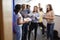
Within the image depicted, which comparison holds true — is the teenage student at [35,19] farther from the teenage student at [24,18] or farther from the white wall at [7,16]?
the white wall at [7,16]

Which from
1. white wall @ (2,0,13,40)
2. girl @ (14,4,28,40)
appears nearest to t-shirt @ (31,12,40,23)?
girl @ (14,4,28,40)

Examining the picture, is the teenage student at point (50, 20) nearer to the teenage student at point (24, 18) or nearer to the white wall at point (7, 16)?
the teenage student at point (24, 18)

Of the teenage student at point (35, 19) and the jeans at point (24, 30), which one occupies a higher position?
the teenage student at point (35, 19)

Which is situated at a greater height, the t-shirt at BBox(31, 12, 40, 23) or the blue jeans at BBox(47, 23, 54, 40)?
the t-shirt at BBox(31, 12, 40, 23)

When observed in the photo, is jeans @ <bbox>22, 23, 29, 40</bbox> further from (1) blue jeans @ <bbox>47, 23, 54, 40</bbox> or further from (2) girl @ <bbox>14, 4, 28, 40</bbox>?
(1) blue jeans @ <bbox>47, 23, 54, 40</bbox>

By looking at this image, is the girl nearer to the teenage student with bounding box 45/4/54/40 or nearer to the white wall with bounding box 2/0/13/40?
the white wall with bounding box 2/0/13/40

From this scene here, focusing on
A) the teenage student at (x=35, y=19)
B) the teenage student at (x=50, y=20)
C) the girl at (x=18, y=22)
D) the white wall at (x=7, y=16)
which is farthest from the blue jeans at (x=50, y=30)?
the white wall at (x=7, y=16)

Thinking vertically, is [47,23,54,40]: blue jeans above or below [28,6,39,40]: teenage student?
below

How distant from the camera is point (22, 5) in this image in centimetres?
134

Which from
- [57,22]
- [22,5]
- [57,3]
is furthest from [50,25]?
[22,5]

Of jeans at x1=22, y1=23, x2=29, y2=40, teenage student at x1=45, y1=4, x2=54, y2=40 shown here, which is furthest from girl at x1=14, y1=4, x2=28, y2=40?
teenage student at x1=45, y1=4, x2=54, y2=40

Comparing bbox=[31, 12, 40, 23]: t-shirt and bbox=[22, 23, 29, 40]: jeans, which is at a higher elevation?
bbox=[31, 12, 40, 23]: t-shirt

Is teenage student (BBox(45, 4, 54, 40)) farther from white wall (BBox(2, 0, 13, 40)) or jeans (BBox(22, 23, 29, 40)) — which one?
white wall (BBox(2, 0, 13, 40))

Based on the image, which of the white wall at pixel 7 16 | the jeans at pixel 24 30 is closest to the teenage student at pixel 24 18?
the jeans at pixel 24 30
